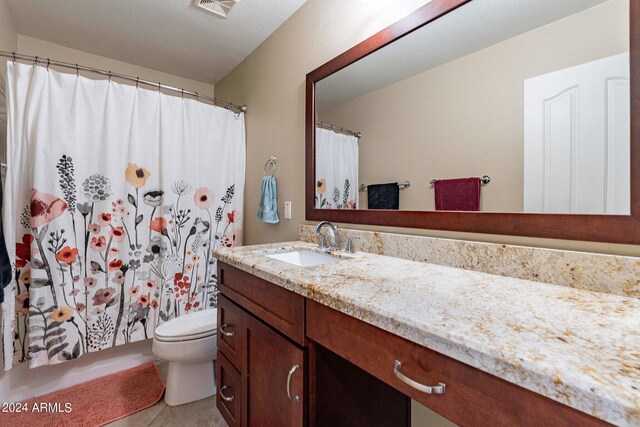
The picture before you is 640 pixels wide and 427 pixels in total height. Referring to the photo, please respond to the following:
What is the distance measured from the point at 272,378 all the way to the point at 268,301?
27 centimetres

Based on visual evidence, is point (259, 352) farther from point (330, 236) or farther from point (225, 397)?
point (330, 236)

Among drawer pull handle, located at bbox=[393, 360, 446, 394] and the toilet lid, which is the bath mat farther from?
drawer pull handle, located at bbox=[393, 360, 446, 394]

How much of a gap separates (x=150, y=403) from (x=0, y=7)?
2310mm

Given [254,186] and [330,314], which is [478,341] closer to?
[330,314]

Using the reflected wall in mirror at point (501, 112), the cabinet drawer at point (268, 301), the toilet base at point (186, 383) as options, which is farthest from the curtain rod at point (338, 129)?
the toilet base at point (186, 383)

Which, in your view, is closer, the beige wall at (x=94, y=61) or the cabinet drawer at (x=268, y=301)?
the cabinet drawer at (x=268, y=301)

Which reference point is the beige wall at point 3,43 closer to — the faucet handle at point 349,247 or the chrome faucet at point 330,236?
the chrome faucet at point 330,236

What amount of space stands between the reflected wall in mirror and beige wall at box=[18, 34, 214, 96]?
1.84 metres

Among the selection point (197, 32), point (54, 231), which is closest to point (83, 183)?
point (54, 231)

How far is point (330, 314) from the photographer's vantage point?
77 cm

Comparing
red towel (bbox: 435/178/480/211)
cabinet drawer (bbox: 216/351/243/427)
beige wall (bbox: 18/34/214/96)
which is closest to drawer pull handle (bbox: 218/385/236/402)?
cabinet drawer (bbox: 216/351/243/427)

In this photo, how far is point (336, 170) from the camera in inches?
61.1

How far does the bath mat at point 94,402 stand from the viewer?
149 centimetres

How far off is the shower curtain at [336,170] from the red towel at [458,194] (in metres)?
0.44
